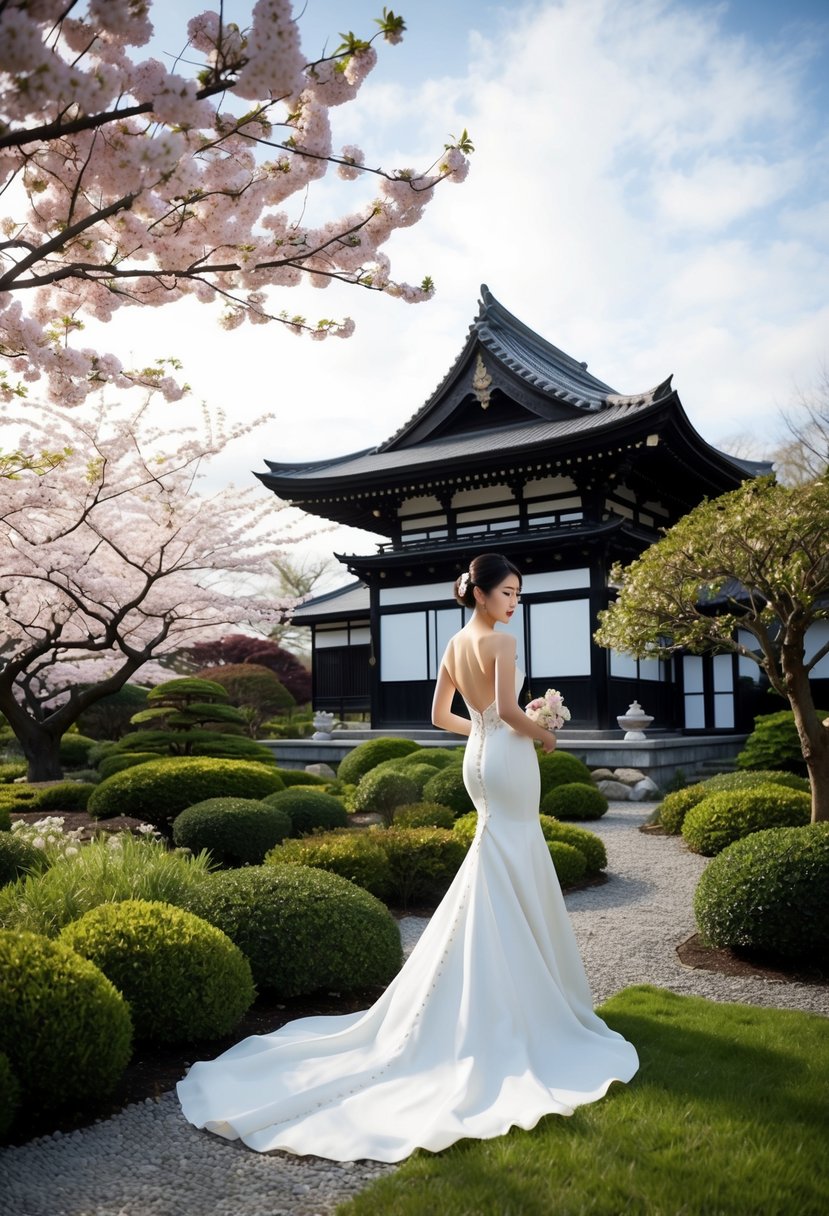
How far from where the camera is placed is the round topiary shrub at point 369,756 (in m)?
14.4

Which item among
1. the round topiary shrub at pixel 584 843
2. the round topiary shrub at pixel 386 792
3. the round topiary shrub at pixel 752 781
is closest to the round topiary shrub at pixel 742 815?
the round topiary shrub at pixel 584 843

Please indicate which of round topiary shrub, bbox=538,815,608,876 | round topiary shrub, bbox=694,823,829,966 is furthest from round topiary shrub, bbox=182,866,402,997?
round topiary shrub, bbox=538,815,608,876

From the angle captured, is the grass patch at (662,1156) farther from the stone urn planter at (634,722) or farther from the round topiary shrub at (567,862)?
the stone urn planter at (634,722)

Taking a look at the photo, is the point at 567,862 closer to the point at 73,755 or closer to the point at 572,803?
the point at 572,803

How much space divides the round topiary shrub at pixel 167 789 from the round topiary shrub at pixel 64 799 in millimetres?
2000

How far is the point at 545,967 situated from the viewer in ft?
12.6

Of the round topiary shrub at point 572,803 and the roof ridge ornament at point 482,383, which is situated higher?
the roof ridge ornament at point 482,383

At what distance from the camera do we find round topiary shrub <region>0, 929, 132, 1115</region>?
330cm

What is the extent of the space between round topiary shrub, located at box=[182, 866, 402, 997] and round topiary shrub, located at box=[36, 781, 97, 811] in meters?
8.06

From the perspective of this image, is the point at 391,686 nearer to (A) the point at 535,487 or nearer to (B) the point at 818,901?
(A) the point at 535,487

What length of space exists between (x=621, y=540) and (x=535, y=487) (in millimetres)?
2065

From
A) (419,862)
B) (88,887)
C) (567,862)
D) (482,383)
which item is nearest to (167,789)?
(419,862)

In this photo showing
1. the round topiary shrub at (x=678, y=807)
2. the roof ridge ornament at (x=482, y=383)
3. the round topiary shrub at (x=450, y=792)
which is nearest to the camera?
the round topiary shrub at (x=678, y=807)

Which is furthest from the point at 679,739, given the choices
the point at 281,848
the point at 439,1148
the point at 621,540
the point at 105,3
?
the point at 105,3
